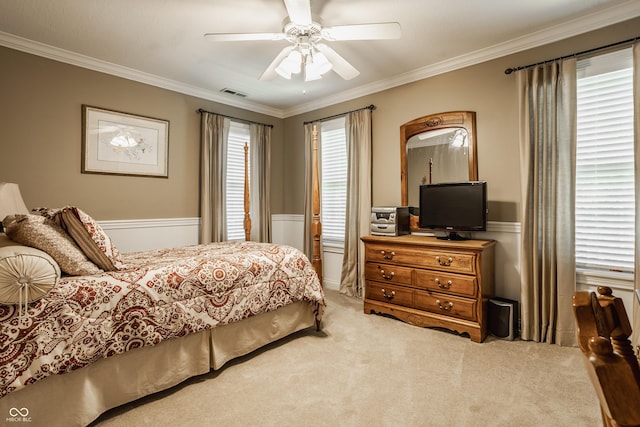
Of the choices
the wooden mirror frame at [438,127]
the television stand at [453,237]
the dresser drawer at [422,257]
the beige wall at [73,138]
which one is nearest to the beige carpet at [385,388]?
the dresser drawer at [422,257]

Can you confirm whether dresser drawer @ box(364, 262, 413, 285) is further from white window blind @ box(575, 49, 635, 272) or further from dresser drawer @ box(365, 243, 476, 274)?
white window blind @ box(575, 49, 635, 272)

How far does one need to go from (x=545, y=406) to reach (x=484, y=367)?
47 cm

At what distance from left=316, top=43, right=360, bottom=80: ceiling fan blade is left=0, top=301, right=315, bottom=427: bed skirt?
2.09 meters

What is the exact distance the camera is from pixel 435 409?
1.87 m

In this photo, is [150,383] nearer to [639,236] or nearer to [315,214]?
[315,214]

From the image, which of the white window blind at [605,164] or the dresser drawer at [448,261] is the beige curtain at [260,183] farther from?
the white window blind at [605,164]

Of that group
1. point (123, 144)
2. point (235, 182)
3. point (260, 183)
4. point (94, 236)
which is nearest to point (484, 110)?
point (260, 183)

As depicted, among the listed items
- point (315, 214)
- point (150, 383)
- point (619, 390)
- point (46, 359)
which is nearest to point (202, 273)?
point (150, 383)

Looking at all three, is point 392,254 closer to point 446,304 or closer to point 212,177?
point 446,304

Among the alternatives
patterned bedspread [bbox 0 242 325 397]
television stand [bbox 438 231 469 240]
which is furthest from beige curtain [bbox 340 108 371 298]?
patterned bedspread [bbox 0 242 325 397]

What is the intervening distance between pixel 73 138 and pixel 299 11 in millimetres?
2611

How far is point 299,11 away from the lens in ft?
6.78

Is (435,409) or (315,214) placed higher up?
(315,214)

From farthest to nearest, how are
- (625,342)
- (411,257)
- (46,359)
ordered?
(411,257) < (46,359) < (625,342)
